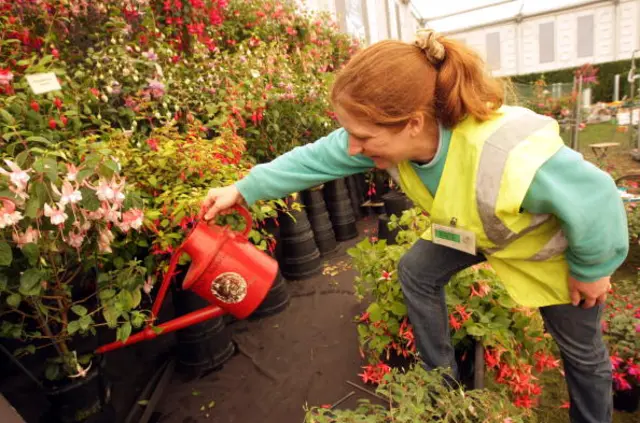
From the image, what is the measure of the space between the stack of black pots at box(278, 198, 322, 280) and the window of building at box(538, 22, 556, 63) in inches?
719

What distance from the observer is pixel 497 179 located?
0.83 m

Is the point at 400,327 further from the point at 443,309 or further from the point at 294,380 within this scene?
the point at 294,380

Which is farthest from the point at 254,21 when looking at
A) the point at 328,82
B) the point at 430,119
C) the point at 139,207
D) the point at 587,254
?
the point at 587,254

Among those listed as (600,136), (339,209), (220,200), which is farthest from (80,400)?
(600,136)

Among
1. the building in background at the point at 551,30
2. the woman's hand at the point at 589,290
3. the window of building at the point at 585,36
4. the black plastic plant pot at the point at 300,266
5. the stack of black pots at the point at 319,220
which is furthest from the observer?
the window of building at the point at 585,36

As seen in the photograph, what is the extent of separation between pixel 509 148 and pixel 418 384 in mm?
644

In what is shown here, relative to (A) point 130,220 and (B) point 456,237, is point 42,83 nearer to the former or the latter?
(A) point 130,220

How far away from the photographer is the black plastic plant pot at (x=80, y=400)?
135cm

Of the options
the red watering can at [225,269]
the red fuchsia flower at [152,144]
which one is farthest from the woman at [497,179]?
the red fuchsia flower at [152,144]

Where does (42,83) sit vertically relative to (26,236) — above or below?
above

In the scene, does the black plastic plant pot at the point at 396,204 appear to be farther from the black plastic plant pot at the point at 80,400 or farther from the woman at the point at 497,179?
the black plastic plant pot at the point at 80,400

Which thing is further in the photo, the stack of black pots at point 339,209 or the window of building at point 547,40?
the window of building at point 547,40

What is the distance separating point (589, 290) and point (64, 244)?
1510mm

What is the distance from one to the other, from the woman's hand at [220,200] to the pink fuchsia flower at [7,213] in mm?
466
